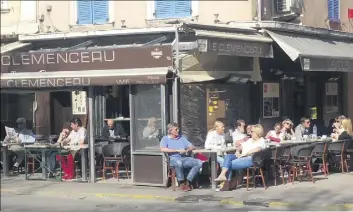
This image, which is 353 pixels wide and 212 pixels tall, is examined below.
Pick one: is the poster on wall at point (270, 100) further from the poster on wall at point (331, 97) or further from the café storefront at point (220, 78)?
the poster on wall at point (331, 97)

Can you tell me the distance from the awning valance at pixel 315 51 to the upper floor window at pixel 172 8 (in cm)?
238

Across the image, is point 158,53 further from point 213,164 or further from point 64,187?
point 64,187

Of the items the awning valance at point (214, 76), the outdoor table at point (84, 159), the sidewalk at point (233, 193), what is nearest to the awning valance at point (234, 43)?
the awning valance at point (214, 76)

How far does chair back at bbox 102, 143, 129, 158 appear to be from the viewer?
46.4 ft

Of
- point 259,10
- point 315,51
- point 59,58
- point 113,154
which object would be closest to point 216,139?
point 113,154

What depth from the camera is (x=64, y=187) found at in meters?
13.5

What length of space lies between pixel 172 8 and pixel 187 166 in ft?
17.5

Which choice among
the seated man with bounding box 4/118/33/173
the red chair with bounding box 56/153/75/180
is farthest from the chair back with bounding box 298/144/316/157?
the seated man with bounding box 4/118/33/173

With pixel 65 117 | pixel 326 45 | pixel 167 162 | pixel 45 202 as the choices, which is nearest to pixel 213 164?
pixel 167 162

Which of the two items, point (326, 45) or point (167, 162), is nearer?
point (167, 162)

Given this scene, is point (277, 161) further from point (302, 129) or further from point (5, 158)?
point (5, 158)

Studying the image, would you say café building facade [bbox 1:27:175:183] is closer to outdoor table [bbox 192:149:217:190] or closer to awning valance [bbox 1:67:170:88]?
awning valance [bbox 1:67:170:88]

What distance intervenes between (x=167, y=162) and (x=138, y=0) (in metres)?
5.42

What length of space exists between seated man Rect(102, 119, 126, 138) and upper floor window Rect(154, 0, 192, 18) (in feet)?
9.86
